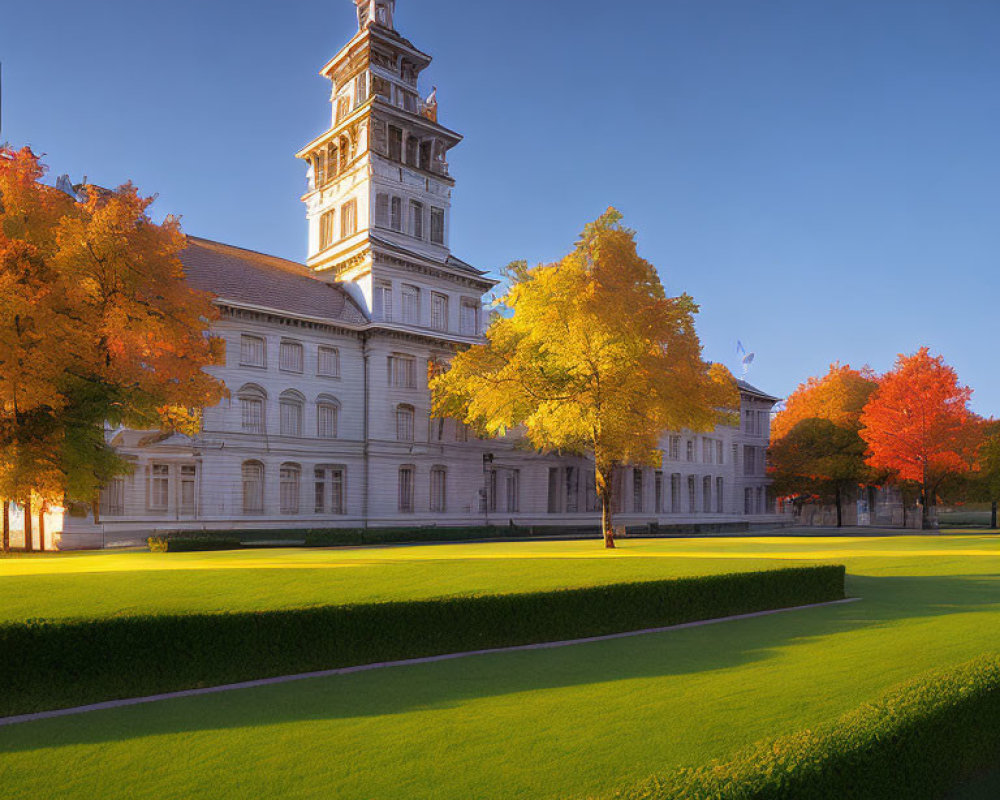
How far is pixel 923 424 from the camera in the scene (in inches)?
2206

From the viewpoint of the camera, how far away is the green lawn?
6.59 metres

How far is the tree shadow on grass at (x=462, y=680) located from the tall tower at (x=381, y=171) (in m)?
36.5

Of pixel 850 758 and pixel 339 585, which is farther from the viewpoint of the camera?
pixel 339 585

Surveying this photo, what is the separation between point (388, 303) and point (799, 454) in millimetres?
39813

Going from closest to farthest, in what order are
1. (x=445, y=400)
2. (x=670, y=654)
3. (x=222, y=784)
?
1. (x=222, y=784)
2. (x=670, y=654)
3. (x=445, y=400)

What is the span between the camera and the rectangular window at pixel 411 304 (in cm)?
4862

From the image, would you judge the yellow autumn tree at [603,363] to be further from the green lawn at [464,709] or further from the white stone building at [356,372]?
the green lawn at [464,709]

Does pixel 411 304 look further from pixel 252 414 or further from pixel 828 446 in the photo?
pixel 828 446

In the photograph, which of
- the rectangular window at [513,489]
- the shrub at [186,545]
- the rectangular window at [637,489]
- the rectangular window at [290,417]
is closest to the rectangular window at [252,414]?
the rectangular window at [290,417]

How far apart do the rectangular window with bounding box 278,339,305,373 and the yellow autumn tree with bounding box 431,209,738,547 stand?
13.1 m

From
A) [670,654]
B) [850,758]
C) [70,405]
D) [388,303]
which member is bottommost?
[670,654]

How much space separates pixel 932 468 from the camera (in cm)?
5612

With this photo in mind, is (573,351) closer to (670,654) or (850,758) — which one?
(670,654)

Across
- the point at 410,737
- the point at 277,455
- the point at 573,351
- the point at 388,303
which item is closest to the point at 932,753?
the point at 410,737
